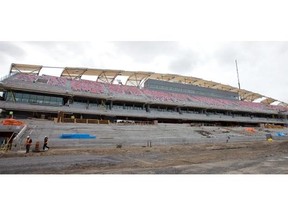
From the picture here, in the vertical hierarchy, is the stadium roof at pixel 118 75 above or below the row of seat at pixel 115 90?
above

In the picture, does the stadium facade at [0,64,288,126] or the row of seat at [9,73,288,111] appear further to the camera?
the row of seat at [9,73,288,111]

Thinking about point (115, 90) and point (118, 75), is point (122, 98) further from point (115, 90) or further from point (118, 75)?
point (118, 75)

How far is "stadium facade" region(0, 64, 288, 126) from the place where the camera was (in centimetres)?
3005

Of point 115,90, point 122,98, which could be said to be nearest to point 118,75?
point 115,90

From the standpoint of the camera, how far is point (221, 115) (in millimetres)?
51375

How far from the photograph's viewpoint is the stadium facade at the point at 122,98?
1183 inches

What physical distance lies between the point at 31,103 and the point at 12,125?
394 inches

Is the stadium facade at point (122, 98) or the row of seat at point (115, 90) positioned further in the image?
the row of seat at point (115, 90)

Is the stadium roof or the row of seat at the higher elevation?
the stadium roof

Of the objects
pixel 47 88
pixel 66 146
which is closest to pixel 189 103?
pixel 47 88

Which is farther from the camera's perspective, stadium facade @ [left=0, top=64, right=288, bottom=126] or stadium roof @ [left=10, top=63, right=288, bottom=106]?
stadium roof @ [left=10, top=63, right=288, bottom=106]

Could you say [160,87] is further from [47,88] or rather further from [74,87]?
[47,88]

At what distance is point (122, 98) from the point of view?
3716 cm

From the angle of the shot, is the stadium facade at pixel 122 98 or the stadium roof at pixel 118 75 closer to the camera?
the stadium facade at pixel 122 98
